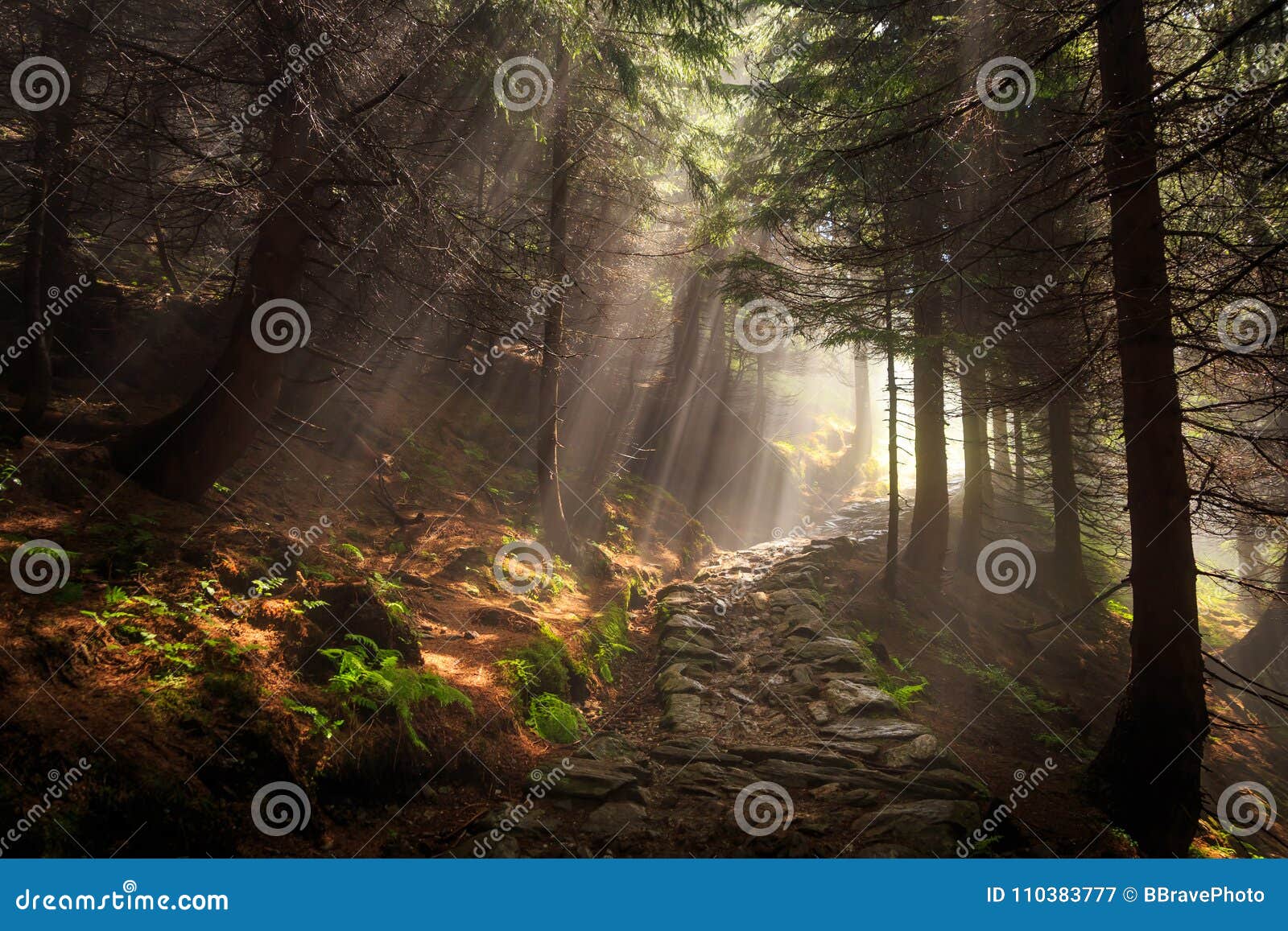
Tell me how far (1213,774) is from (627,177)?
15.5 m

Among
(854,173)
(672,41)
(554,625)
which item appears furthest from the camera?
(854,173)

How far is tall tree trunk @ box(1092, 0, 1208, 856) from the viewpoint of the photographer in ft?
18.4

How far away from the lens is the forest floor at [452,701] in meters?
3.85

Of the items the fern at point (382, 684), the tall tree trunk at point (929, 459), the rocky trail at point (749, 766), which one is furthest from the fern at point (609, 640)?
the tall tree trunk at point (929, 459)

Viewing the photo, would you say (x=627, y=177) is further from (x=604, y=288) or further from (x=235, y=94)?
(x=235, y=94)

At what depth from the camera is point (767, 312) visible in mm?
12500

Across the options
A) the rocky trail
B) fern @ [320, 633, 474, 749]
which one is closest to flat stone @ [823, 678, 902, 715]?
the rocky trail

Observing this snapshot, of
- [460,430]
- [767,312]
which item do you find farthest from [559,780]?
[460,430]

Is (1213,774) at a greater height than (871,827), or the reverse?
(1213,774)

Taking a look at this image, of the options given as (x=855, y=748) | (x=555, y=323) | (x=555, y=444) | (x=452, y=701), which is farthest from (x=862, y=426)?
(x=452, y=701)

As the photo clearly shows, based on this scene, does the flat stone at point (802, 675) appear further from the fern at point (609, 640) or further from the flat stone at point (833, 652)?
the fern at point (609, 640)

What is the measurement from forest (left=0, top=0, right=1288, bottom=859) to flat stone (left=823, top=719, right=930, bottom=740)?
0.06 m

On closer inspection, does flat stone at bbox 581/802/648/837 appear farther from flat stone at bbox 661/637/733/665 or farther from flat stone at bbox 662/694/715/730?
flat stone at bbox 661/637/733/665

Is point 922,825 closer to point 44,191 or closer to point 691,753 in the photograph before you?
point 691,753
